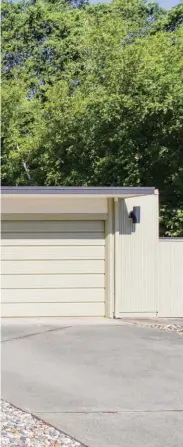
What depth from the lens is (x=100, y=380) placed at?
611 centimetres

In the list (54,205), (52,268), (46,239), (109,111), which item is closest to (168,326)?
(52,268)

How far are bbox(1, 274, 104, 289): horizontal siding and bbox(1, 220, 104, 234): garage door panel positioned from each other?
0.88 meters

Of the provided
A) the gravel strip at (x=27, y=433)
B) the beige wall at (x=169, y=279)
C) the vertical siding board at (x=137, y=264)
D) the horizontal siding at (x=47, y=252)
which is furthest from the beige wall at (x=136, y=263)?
the gravel strip at (x=27, y=433)

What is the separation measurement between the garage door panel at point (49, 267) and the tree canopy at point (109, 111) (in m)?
4.28

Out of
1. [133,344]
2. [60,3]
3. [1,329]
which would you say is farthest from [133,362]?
[60,3]

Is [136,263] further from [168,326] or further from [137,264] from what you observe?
[168,326]

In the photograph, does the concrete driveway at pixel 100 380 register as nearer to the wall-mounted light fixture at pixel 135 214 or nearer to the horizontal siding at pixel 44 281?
the horizontal siding at pixel 44 281

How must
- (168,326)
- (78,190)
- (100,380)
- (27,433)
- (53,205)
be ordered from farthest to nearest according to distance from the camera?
(53,205) → (168,326) → (78,190) → (100,380) → (27,433)

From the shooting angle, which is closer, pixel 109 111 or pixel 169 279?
pixel 169 279

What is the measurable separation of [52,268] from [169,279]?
232 centimetres

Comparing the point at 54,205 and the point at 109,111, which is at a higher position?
the point at 109,111

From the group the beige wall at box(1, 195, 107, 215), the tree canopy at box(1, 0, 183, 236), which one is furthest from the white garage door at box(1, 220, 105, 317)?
the tree canopy at box(1, 0, 183, 236)

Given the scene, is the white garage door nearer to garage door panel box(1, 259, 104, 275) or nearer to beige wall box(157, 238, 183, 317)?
garage door panel box(1, 259, 104, 275)

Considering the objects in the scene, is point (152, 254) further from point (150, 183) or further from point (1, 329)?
point (150, 183)
